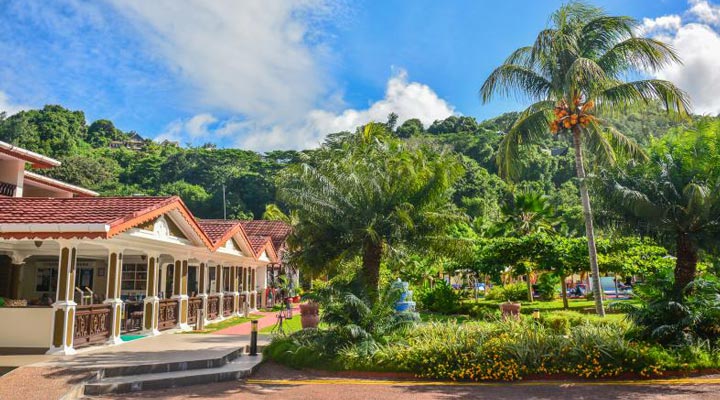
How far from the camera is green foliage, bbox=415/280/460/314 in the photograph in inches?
1025

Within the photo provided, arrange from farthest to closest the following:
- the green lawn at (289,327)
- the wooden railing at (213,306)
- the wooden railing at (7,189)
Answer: the wooden railing at (213,306) → the green lawn at (289,327) → the wooden railing at (7,189)

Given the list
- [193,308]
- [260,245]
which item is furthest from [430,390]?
[260,245]

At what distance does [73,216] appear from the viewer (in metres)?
11.5

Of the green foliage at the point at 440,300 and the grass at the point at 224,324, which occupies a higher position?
the green foliage at the point at 440,300

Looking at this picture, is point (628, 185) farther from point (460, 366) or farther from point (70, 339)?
point (70, 339)

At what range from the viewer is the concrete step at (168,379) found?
9148mm

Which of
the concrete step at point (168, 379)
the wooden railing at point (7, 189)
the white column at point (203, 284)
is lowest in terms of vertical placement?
the concrete step at point (168, 379)

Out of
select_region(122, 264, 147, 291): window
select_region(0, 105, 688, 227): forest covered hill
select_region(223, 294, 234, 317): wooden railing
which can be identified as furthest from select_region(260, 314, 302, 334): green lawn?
select_region(0, 105, 688, 227): forest covered hill

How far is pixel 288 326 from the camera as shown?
1964 centimetres

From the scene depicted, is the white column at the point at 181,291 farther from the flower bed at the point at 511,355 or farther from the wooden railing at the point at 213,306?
the flower bed at the point at 511,355

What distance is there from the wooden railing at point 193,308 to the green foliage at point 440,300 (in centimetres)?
1202

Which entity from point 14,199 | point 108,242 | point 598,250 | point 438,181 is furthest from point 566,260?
point 14,199

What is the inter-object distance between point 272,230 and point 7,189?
2143 centimetres

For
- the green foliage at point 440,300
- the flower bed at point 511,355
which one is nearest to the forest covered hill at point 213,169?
the green foliage at point 440,300
